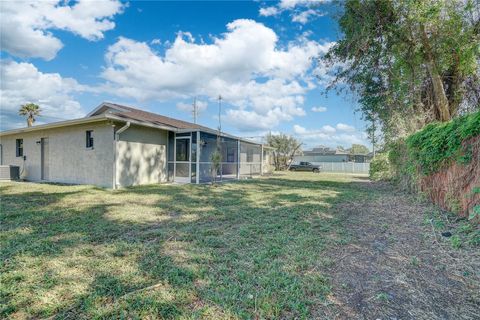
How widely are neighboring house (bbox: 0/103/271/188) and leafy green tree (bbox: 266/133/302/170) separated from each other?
635 inches

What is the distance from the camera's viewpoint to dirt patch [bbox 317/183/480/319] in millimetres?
2139

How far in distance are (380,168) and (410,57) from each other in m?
7.31

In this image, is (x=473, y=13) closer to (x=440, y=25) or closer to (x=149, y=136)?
(x=440, y=25)

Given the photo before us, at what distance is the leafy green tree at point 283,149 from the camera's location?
1209 inches

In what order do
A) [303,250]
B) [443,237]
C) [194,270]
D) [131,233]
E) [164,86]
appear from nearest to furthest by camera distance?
[194,270]
[303,250]
[443,237]
[131,233]
[164,86]

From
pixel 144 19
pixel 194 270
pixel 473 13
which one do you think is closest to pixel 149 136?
pixel 144 19

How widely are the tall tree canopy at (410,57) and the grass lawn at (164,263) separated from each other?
708 cm

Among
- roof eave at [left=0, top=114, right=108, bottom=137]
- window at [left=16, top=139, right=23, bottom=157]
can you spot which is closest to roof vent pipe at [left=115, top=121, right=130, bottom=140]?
roof eave at [left=0, top=114, right=108, bottom=137]

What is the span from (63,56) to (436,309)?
18.6 m

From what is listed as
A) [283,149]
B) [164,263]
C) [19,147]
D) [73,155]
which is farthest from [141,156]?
[283,149]

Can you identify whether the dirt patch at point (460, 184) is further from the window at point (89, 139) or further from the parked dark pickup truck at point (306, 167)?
the parked dark pickup truck at point (306, 167)

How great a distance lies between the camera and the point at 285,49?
502 inches

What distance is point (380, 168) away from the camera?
15008mm

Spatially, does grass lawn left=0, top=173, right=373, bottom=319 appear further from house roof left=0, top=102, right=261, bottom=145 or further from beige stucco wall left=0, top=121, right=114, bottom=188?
house roof left=0, top=102, right=261, bottom=145
